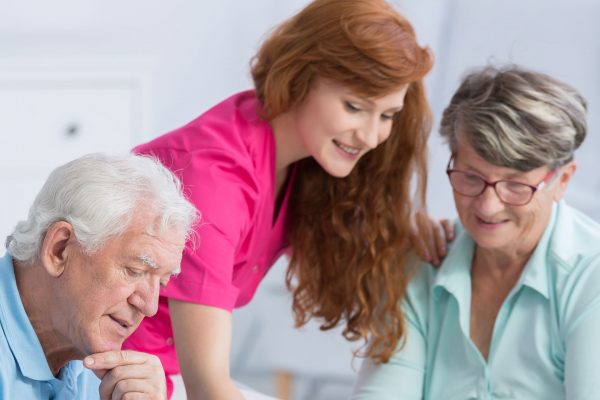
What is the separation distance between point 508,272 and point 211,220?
735mm

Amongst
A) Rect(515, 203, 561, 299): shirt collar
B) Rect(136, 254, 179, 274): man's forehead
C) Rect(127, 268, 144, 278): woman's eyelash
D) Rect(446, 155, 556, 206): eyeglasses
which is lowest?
Rect(515, 203, 561, 299): shirt collar

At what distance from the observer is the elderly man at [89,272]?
5.49ft

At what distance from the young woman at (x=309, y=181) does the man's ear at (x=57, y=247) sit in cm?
50

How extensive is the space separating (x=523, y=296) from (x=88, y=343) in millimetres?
1104

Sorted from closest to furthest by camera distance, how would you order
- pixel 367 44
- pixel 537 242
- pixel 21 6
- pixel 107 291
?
pixel 107 291 → pixel 367 44 → pixel 537 242 → pixel 21 6

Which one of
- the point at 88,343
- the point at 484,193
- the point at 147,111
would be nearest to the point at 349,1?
the point at 484,193

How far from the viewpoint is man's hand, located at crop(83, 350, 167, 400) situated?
1.72 metres

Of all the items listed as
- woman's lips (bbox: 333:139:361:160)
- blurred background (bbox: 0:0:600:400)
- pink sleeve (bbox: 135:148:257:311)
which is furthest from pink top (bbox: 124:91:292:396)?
blurred background (bbox: 0:0:600:400)

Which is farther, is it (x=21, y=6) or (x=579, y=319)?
(x=21, y=6)

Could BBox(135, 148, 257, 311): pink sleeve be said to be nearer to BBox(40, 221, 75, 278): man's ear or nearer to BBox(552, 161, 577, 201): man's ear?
BBox(40, 221, 75, 278): man's ear

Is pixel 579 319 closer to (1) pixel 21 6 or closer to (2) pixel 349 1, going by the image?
(2) pixel 349 1

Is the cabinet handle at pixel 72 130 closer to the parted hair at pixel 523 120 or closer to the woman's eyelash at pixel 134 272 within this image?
the parted hair at pixel 523 120

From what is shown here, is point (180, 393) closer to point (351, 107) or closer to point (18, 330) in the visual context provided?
point (351, 107)

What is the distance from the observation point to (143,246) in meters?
1.71
